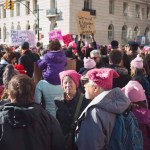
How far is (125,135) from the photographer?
3332 millimetres

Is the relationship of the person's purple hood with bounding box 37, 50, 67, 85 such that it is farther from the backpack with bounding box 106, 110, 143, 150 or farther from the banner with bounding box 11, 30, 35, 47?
the banner with bounding box 11, 30, 35, 47

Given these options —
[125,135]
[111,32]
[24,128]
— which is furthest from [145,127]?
[111,32]

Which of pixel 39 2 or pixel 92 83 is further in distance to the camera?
pixel 39 2


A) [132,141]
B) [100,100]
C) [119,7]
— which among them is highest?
[119,7]

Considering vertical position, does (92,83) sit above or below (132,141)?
above

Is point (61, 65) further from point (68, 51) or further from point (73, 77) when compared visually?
point (68, 51)

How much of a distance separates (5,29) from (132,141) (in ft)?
174

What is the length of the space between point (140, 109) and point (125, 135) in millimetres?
698

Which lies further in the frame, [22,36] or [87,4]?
[87,4]

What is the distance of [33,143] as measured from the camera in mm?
3248

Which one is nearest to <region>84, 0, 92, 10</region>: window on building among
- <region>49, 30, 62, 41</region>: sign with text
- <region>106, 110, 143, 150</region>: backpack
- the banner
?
→ <region>49, 30, 62, 41</region>: sign with text

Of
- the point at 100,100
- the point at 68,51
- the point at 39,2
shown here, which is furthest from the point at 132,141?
the point at 39,2

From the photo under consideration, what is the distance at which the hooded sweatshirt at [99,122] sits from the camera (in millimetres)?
3215

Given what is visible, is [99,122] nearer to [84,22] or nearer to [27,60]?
[27,60]
